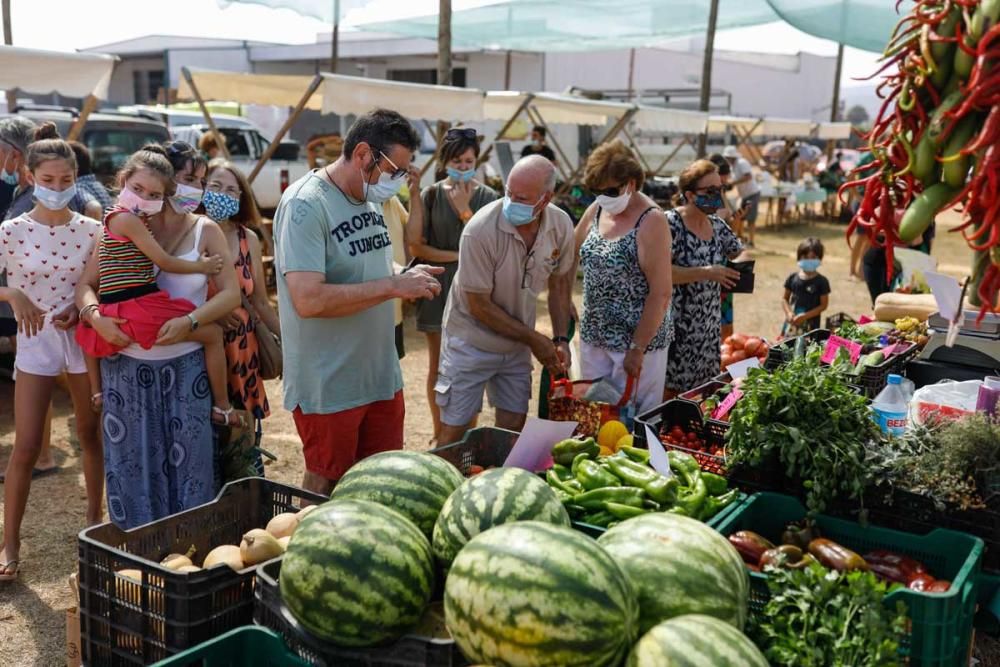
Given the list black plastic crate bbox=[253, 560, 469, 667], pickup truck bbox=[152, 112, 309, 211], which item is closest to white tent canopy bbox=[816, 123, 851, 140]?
pickup truck bbox=[152, 112, 309, 211]

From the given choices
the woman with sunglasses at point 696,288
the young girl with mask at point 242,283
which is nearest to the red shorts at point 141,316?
the young girl with mask at point 242,283

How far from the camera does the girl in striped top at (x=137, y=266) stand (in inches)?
145

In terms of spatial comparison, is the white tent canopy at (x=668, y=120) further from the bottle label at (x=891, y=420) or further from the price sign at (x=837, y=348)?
the bottle label at (x=891, y=420)

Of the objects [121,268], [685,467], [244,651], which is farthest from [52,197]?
[685,467]

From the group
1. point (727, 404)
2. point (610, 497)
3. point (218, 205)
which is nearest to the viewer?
point (610, 497)

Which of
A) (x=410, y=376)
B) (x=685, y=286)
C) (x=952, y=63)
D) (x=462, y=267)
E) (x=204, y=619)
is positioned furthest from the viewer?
(x=410, y=376)

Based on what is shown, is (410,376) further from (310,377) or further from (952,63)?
(952,63)

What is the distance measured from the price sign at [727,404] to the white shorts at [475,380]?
40.4 inches

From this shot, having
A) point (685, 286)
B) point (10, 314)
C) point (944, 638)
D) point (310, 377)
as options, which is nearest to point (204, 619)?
point (310, 377)

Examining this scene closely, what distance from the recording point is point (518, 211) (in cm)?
402

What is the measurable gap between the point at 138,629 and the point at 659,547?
1.36 m

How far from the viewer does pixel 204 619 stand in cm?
225

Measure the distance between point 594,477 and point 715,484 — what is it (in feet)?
1.38

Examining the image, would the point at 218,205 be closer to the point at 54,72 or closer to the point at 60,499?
the point at 60,499
